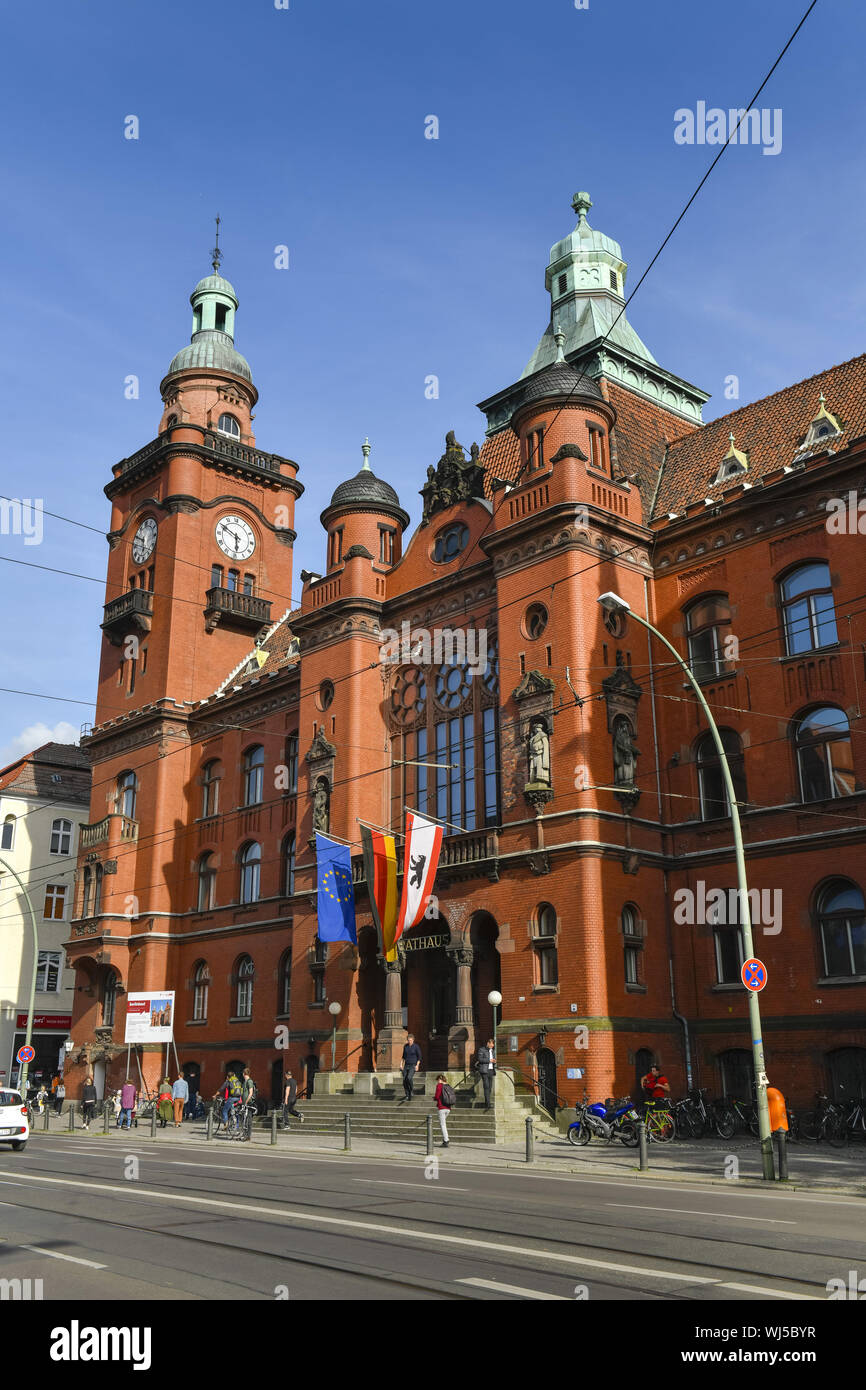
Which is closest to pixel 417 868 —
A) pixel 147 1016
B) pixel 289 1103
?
pixel 289 1103

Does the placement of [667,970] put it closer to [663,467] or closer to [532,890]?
[532,890]

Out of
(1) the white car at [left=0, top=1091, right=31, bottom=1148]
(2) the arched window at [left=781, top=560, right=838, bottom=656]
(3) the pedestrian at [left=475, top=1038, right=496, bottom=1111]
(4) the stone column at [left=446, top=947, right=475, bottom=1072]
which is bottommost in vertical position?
(1) the white car at [left=0, top=1091, right=31, bottom=1148]

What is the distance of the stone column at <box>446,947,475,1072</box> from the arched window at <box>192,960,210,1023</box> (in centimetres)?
1650

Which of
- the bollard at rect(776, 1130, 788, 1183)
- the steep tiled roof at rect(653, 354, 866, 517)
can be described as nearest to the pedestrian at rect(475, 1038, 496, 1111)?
the bollard at rect(776, 1130, 788, 1183)

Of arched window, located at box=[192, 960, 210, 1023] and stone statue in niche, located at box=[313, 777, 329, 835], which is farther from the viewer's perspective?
arched window, located at box=[192, 960, 210, 1023]

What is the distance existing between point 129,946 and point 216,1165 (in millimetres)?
28270

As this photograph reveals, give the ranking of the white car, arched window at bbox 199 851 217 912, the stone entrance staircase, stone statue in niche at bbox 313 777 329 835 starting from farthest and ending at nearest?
arched window at bbox 199 851 217 912, stone statue in niche at bbox 313 777 329 835, the stone entrance staircase, the white car

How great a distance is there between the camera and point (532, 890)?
30312 mm

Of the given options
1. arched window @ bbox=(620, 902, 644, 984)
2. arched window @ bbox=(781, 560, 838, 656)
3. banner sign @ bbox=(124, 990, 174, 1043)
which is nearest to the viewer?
arched window @ bbox=(781, 560, 838, 656)

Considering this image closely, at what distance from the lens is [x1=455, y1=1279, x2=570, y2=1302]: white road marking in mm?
8508

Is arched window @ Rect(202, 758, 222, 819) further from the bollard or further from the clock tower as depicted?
the bollard

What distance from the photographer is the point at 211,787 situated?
48531 millimetres

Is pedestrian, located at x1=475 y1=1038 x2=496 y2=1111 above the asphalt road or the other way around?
above
